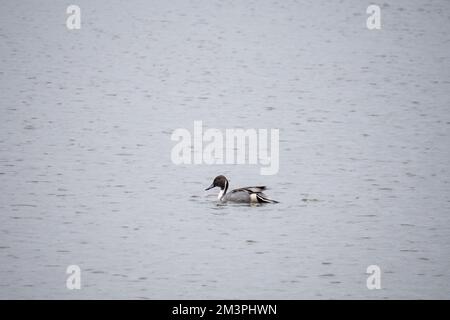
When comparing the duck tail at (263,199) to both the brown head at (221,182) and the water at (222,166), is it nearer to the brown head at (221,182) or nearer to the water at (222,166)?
the water at (222,166)

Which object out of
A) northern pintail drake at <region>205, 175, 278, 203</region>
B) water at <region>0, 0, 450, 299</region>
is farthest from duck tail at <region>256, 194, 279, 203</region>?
water at <region>0, 0, 450, 299</region>

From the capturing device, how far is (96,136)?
20.7 m

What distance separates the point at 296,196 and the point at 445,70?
1372cm

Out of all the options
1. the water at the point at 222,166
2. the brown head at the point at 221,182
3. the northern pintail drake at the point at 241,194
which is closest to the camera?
the water at the point at 222,166

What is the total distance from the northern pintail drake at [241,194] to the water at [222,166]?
8.5 inches

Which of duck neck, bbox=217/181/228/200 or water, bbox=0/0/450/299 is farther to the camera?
duck neck, bbox=217/181/228/200

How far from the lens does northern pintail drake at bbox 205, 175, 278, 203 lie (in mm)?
15570

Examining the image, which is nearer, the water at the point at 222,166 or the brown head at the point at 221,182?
the water at the point at 222,166

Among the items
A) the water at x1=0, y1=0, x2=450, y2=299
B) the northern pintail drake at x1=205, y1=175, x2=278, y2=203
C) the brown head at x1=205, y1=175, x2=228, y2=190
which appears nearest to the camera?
the water at x1=0, y1=0, x2=450, y2=299

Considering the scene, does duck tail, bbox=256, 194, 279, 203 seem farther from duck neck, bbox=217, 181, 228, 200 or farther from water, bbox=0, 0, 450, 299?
duck neck, bbox=217, 181, 228, 200

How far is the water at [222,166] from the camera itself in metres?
12.4

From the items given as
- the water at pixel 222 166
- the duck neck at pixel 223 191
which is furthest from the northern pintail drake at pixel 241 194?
the water at pixel 222 166

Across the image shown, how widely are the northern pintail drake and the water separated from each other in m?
0.21

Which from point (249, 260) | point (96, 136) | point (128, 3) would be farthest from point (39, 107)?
point (128, 3)
